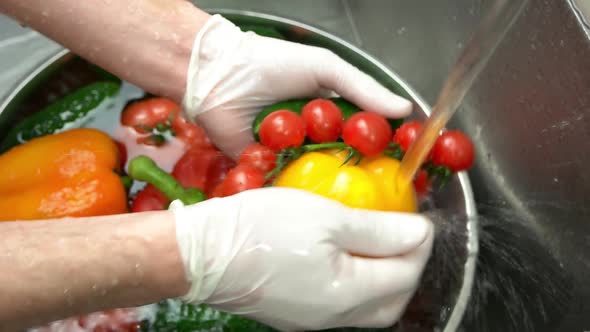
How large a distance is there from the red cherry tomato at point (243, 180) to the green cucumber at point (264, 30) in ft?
0.82

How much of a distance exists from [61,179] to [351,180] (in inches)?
16.2

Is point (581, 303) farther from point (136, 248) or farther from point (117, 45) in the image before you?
point (117, 45)

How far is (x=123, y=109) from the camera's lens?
2.94 feet

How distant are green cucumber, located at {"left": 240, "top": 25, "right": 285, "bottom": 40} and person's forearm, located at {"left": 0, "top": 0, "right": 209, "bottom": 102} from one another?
0.30 feet

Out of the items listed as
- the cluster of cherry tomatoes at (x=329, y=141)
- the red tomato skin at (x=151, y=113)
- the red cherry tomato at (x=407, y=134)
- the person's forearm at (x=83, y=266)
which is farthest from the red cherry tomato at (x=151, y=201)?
the red cherry tomato at (x=407, y=134)

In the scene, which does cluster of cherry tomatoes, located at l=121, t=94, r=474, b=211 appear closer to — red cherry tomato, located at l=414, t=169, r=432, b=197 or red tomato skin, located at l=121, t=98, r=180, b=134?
A: red cherry tomato, located at l=414, t=169, r=432, b=197

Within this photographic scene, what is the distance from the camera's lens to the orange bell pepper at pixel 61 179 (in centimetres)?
76

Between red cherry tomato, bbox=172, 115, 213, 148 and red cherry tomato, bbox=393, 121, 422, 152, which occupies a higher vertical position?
red cherry tomato, bbox=393, 121, 422, 152

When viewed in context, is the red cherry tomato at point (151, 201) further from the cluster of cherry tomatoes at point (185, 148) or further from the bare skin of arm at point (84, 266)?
the bare skin of arm at point (84, 266)

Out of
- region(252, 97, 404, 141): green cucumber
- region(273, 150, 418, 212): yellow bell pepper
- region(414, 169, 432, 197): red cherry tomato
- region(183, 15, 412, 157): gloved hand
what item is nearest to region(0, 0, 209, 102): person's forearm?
A: region(183, 15, 412, 157): gloved hand

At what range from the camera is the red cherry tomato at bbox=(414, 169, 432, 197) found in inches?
28.5

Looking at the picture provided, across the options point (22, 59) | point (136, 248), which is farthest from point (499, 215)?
point (22, 59)

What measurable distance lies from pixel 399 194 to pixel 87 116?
19.8 inches

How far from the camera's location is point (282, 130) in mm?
664
